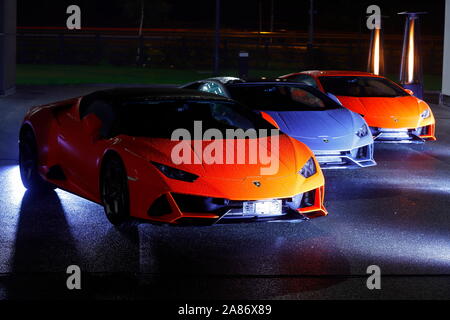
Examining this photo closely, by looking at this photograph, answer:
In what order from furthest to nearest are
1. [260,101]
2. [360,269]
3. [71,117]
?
[260,101] → [71,117] → [360,269]

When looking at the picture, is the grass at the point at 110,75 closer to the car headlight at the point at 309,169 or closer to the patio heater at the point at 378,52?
the patio heater at the point at 378,52

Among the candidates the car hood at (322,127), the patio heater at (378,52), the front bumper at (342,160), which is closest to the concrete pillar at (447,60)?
the patio heater at (378,52)

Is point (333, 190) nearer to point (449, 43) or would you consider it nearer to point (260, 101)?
point (260, 101)

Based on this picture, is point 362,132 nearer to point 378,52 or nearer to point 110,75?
point 378,52

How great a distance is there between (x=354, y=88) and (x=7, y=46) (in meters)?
11.9

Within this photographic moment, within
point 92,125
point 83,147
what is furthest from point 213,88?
point 83,147

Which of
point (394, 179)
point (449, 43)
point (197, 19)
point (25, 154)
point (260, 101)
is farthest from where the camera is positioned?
point (197, 19)

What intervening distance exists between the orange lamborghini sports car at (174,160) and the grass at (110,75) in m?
22.3

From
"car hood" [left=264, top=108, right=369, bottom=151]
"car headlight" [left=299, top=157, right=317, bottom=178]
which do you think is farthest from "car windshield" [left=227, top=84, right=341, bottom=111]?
"car headlight" [left=299, top=157, right=317, bottom=178]

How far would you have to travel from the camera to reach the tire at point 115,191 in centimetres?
808

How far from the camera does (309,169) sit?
27.7ft

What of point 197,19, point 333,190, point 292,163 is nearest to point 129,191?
point 292,163

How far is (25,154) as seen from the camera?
33.8ft
